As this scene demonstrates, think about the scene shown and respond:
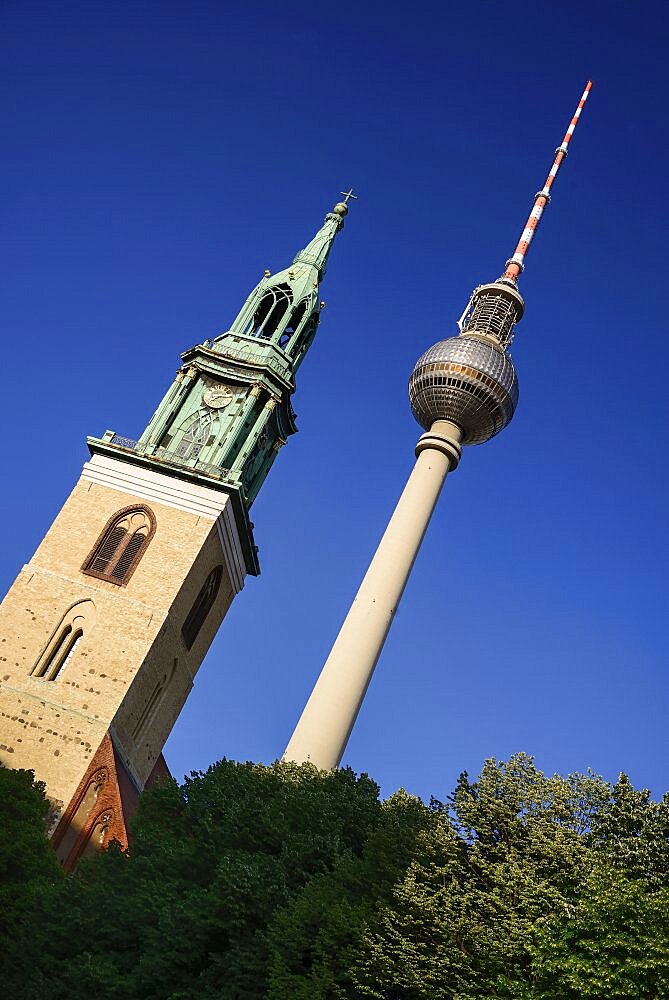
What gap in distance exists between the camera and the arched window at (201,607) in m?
42.8

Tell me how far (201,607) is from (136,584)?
Result: 446cm

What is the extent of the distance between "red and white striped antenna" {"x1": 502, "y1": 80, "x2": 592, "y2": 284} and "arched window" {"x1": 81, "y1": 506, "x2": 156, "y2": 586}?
28795mm

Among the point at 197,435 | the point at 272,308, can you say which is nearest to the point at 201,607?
the point at 197,435

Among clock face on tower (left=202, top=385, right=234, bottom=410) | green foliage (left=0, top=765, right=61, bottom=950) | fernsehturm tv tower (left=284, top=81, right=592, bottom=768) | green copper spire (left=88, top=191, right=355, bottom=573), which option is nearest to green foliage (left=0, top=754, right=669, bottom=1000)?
green foliage (left=0, top=765, right=61, bottom=950)

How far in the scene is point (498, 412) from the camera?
2078 inches

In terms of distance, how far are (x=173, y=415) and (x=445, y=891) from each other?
30482 mm

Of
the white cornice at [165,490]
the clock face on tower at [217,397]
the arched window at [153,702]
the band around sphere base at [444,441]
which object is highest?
the band around sphere base at [444,441]

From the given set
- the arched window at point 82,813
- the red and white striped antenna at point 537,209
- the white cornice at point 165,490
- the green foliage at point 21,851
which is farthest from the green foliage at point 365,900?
the red and white striped antenna at point 537,209

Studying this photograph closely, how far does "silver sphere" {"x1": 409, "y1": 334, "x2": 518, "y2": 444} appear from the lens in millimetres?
51938

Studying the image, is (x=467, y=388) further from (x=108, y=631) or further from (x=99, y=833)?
(x=99, y=833)

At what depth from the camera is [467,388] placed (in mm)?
52000

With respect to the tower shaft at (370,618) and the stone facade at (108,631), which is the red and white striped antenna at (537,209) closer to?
the tower shaft at (370,618)

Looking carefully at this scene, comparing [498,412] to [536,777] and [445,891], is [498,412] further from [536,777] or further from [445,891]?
[445,891]

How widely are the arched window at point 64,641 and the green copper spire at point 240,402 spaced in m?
7.80
